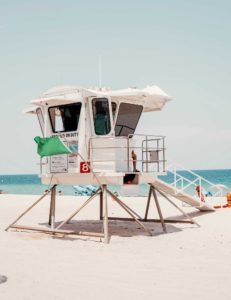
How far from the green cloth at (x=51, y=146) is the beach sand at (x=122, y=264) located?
311 centimetres

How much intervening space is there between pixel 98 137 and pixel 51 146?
69.3 inches

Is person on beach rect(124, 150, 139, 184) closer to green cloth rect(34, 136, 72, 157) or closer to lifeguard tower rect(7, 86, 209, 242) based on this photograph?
lifeguard tower rect(7, 86, 209, 242)

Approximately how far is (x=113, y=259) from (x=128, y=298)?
394 centimetres

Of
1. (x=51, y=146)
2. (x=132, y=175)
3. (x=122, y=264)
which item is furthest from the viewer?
(x=132, y=175)

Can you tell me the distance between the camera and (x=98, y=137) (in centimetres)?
1688

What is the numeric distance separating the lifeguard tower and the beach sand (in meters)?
1.56

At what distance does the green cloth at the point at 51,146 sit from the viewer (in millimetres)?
16562

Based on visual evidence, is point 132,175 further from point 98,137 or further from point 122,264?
point 122,264

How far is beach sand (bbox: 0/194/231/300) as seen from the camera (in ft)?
29.7

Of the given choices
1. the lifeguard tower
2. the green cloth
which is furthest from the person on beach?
the green cloth

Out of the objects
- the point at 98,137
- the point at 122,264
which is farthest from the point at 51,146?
the point at 122,264

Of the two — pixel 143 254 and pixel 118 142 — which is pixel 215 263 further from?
pixel 118 142

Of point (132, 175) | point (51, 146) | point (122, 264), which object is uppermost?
point (51, 146)

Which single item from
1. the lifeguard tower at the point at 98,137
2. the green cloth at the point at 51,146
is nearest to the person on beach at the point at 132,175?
the lifeguard tower at the point at 98,137
